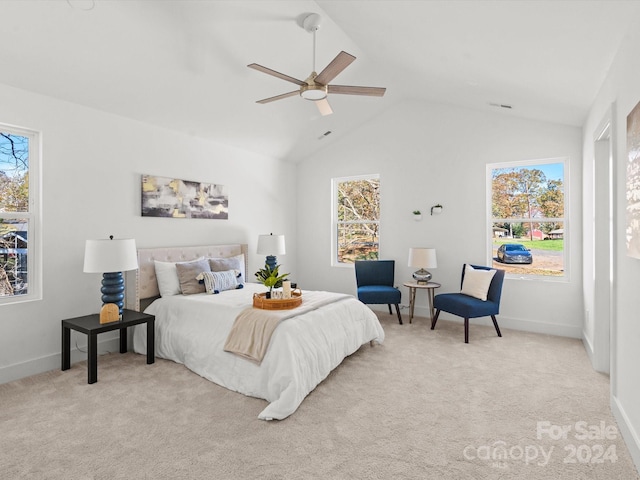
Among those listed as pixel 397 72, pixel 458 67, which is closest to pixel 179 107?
pixel 397 72

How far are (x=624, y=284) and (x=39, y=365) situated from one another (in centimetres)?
469

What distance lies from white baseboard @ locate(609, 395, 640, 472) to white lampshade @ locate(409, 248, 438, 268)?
101 inches

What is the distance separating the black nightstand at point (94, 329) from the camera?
3.12m

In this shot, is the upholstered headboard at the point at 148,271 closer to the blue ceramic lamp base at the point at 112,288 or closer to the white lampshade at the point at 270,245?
the blue ceramic lamp base at the point at 112,288

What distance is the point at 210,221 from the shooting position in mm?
5043

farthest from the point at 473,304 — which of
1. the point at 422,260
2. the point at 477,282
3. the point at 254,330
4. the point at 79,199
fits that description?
the point at 79,199

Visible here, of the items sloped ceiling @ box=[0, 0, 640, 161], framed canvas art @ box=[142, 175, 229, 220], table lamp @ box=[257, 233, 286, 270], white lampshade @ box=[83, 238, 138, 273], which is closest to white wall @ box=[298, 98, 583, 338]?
sloped ceiling @ box=[0, 0, 640, 161]

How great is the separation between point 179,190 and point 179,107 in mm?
1007

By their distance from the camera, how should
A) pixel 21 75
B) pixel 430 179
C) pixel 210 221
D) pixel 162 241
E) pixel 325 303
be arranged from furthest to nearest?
pixel 430 179 < pixel 210 221 < pixel 162 241 < pixel 325 303 < pixel 21 75

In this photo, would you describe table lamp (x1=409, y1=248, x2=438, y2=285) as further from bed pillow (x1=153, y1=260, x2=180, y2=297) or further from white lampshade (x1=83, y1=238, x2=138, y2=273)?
white lampshade (x1=83, y1=238, x2=138, y2=273)

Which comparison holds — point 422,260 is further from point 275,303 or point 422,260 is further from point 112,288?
point 112,288

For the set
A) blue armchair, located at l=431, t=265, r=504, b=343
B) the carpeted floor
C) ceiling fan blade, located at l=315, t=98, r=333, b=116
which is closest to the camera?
the carpeted floor

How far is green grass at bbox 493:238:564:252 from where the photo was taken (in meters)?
4.66

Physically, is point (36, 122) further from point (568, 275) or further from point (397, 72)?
point (568, 275)
